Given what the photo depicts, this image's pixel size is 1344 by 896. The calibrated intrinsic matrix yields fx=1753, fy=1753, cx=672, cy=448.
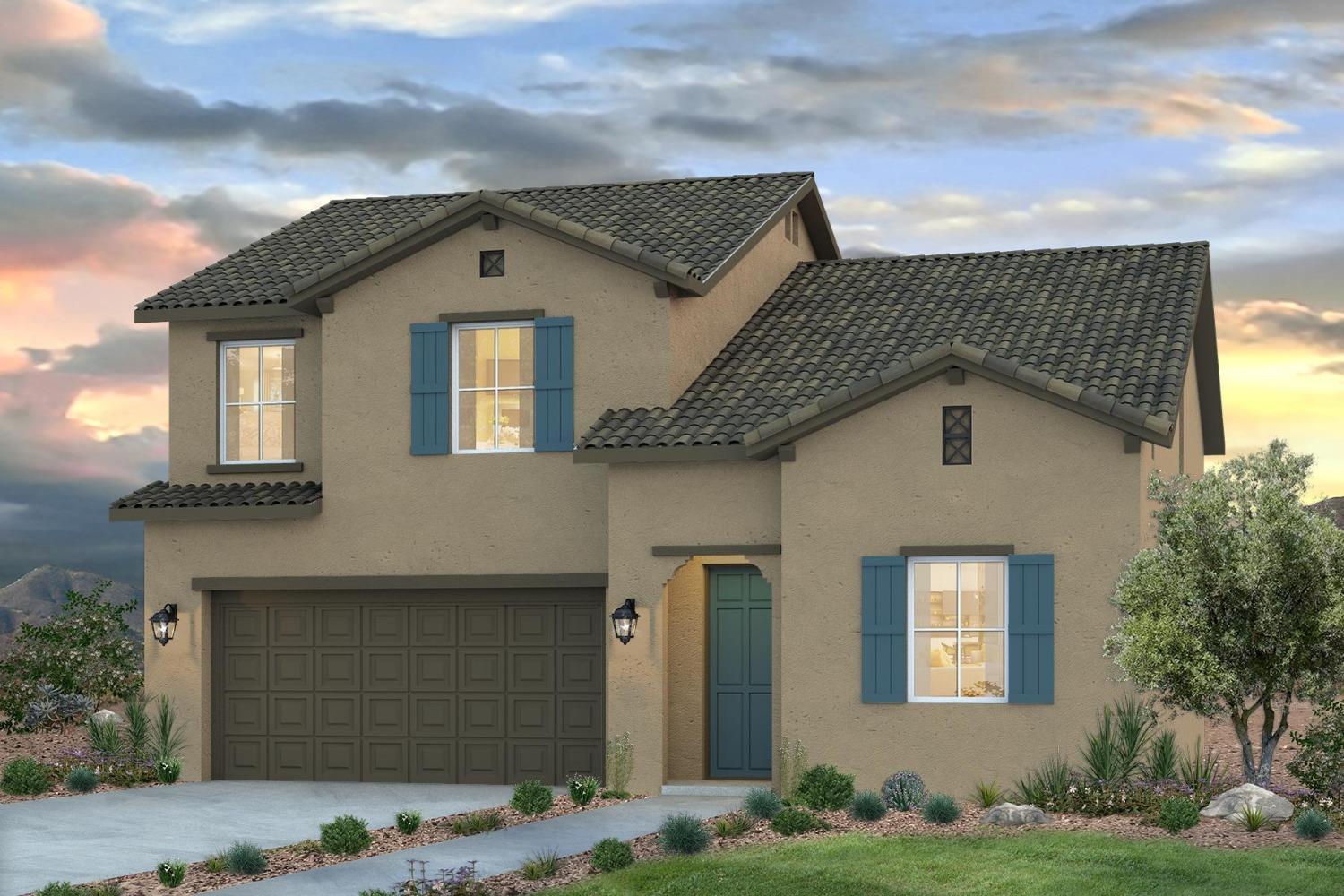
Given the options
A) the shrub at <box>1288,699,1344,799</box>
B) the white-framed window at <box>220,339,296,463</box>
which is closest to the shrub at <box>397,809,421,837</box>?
the white-framed window at <box>220,339,296,463</box>

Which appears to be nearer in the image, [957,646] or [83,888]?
[83,888]

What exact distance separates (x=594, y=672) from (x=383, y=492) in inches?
133

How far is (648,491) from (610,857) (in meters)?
6.11

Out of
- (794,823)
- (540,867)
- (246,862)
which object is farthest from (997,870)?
(246,862)

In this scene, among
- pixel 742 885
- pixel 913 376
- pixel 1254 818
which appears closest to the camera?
pixel 742 885

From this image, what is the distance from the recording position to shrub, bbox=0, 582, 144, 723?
25.8 metres

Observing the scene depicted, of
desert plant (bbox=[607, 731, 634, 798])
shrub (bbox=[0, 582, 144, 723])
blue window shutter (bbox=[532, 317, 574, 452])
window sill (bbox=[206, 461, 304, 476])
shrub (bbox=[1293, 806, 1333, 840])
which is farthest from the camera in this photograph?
shrub (bbox=[0, 582, 144, 723])

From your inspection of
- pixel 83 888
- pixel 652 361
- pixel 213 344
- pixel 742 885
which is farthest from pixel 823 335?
pixel 83 888

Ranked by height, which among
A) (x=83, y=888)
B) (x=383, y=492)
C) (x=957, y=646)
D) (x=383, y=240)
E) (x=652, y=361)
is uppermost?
(x=383, y=240)

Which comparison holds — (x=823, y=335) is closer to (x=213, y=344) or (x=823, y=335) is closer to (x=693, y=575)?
(x=693, y=575)

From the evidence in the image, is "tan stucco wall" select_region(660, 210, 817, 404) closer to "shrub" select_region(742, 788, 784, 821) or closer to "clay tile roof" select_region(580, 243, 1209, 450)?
"clay tile roof" select_region(580, 243, 1209, 450)

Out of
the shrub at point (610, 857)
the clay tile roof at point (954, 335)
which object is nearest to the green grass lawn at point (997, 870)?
the shrub at point (610, 857)

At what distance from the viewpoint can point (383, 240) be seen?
20.9 m

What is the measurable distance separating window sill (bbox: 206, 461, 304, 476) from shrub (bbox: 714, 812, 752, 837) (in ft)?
28.4
